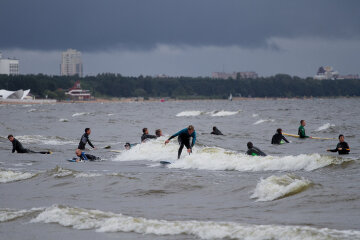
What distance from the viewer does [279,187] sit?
14.2 m

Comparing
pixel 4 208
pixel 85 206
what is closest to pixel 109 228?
pixel 85 206

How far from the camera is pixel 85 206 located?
14.0 meters

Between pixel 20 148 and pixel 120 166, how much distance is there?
7.01 meters

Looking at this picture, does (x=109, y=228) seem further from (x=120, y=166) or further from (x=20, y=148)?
(x=20, y=148)

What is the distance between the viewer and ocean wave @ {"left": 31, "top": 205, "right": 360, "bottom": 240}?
10.0m

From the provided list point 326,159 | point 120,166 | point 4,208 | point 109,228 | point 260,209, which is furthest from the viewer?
point 120,166

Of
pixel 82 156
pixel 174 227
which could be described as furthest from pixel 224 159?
pixel 174 227

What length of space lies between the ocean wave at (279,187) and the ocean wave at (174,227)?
2.93m

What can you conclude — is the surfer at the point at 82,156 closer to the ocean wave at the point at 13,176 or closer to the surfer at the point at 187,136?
the surfer at the point at 187,136

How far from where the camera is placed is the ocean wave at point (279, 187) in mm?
13894

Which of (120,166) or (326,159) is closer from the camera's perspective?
(326,159)

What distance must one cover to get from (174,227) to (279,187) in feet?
12.8

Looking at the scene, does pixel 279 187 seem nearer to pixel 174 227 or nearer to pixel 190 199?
pixel 190 199

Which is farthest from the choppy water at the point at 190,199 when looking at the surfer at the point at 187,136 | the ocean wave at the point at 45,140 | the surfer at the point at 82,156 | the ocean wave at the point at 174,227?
the ocean wave at the point at 45,140
